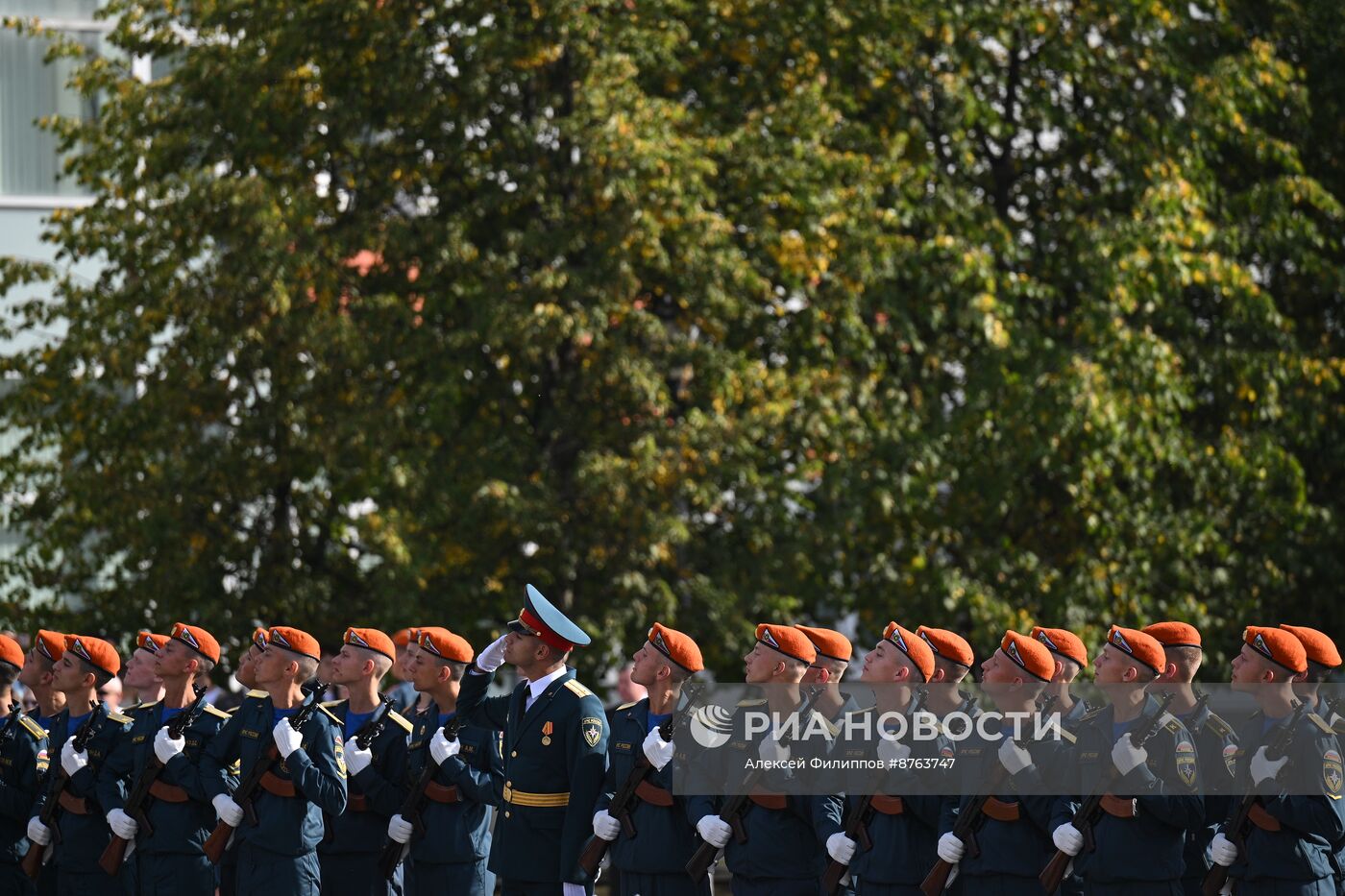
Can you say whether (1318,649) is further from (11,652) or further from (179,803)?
(11,652)

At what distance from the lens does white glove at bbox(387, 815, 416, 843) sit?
31.9ft

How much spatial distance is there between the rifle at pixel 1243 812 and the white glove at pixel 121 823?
4901mm

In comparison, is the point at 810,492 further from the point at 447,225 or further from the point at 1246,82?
the point at 1246,82

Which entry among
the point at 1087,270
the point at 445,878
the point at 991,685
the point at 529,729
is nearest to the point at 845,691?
the point at 991,685

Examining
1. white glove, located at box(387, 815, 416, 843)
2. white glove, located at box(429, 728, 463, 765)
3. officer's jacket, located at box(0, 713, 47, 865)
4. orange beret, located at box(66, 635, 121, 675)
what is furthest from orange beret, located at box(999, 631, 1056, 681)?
officer's jacket, located at box(0, 713, 47, 865)

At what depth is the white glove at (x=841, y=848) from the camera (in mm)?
8297

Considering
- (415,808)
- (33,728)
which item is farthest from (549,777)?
(33,728)

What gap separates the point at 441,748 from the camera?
31.7ft

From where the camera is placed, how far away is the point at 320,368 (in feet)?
52.6

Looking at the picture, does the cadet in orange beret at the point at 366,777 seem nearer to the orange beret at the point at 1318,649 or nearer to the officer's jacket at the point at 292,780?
the officer's jacket at the point at 292,780

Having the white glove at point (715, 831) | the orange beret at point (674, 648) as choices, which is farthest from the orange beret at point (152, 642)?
the white glove at point (715, 831)

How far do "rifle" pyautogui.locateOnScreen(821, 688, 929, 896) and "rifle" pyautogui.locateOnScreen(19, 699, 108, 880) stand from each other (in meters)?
3.85

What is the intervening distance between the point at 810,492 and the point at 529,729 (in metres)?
8.20

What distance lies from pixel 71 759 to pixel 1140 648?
16.9 ft
